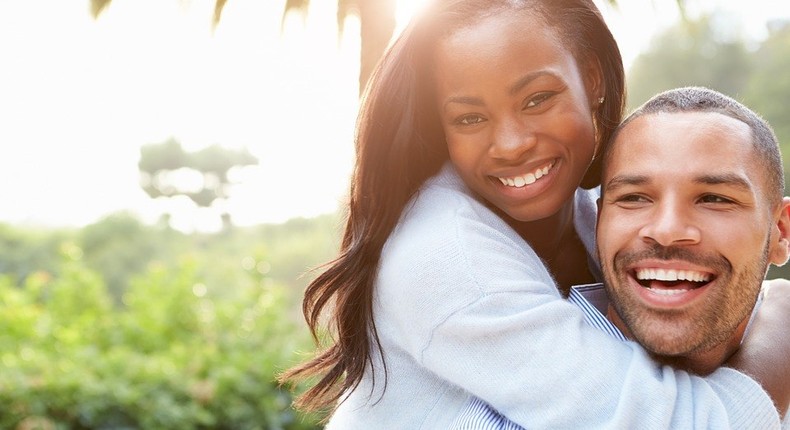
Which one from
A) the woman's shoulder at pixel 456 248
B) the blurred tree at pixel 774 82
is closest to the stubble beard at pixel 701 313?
the woman's shoulder at pixel 456 248

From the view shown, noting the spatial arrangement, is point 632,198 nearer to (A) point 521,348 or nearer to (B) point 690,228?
(B) point 690,228

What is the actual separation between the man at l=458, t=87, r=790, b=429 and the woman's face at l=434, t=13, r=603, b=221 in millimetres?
257

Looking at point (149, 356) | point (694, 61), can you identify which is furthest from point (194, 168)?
point (149, 356)

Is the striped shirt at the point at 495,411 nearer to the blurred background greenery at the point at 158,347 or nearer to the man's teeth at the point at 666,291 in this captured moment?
the man's teeth at the point at 666,291

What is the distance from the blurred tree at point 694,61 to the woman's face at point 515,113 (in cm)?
2294

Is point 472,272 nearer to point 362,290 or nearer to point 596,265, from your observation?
point 362,290

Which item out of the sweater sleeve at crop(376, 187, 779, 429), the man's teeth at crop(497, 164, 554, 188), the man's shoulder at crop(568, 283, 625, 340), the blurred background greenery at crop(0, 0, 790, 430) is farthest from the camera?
the blurred background greenery at crop(0, 0, 790, 430)

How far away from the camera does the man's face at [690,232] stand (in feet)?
6.16

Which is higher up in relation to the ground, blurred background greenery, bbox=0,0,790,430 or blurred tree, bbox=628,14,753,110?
blurred background greenery, bbox=0,0,790,430

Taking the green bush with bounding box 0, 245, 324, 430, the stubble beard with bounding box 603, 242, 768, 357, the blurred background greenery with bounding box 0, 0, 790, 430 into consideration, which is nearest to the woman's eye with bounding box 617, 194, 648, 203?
the stubble beard with bounding box 603, 242, 768, 357

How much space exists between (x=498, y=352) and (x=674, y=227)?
446mm

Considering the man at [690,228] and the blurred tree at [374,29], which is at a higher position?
the blurred tree at [374,29]

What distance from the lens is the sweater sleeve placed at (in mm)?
Result: 1812

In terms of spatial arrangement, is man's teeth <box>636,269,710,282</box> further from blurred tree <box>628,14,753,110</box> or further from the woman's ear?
blurred tree <box>628,14,753,110</box>
